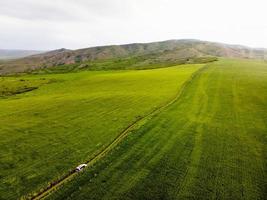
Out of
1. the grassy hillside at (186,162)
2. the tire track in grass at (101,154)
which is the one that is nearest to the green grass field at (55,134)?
Result: the tire track in grass at (101,154)

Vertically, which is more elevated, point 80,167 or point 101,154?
point 80,167

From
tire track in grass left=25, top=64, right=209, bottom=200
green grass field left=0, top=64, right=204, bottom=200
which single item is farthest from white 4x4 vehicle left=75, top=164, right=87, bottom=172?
green grass field left=0, top=64, right=204, bottom=200

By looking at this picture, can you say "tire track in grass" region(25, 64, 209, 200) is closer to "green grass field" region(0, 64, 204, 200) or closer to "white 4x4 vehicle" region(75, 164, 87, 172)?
"white 4x4 vehicle" region(75, 164, 87, 172)

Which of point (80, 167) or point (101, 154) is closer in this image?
point (80, 167)

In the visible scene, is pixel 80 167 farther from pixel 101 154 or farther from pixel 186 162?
pixel 186 162

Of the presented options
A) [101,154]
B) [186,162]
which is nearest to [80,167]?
[101,154]

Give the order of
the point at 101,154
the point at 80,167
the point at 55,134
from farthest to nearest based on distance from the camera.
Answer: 1. the point at 55,134
2. the point at 101,154
3. the point at 80,167

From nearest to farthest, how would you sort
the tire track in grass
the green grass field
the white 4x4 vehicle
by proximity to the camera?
the tire track in grass < the green grass field < the white 4x4 vehicle

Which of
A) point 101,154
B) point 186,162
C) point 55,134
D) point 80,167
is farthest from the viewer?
point 55,134

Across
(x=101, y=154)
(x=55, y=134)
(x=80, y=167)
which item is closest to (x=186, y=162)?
(x=101, y=154)
